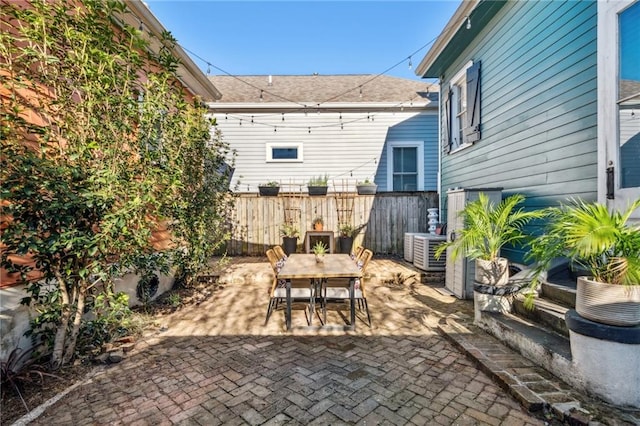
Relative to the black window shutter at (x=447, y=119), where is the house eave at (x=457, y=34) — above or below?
above

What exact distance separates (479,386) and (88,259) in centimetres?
368

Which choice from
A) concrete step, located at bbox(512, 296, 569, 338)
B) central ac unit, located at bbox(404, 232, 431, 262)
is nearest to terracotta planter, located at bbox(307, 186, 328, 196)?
central ac unit, located at bbox(404, 232, 431, 262)

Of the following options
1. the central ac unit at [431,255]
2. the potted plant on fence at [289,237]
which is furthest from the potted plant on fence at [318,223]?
the central ac unit at [431,255]

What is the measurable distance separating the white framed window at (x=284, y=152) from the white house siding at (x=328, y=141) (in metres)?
0.12

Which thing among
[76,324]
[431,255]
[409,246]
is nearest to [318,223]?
[409,246]

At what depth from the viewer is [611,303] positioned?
1959 millimetres

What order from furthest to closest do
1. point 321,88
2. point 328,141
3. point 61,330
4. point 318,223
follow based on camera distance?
point 321,88
point 328,141
point 318,223
point 61,330

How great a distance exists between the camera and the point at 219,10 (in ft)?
23.7

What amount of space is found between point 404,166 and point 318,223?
4126 mm

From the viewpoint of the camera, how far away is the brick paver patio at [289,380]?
6.77 ft

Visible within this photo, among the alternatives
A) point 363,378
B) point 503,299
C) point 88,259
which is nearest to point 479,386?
point 363,378

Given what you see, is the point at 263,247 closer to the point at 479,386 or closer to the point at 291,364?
the point at 291,364

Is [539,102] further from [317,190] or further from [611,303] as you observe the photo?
[317,190]

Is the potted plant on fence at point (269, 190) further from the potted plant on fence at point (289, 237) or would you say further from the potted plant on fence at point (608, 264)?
the potted plant on fence at point (608, 264)
